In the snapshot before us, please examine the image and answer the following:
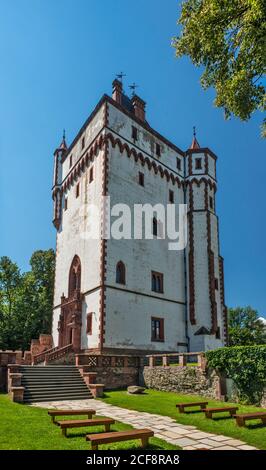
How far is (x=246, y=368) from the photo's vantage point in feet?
55.6

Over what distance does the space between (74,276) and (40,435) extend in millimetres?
20828

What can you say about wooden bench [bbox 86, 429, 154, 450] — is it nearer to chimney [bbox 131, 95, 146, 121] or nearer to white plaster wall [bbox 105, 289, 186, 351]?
white plaster wall [bbox 105, 289, 186, 351]

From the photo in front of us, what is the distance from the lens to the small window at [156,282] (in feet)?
96.4

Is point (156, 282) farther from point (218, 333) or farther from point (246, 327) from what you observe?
point (246, 327)

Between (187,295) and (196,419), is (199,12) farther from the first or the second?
(187,295)

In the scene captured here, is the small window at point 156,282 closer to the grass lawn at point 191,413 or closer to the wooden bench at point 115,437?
the grass lawn at point 191,413

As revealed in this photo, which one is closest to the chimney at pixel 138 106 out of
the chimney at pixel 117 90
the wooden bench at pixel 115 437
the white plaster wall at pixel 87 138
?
the chimney at pixel 117 90

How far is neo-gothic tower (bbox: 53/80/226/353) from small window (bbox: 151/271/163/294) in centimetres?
8

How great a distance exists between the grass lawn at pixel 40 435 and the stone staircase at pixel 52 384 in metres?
4.28

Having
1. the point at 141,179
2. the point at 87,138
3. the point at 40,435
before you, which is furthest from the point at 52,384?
the point at 87,138

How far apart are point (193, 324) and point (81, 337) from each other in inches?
372

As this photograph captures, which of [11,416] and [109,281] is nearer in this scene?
[11,416]
